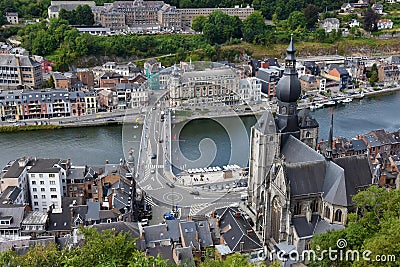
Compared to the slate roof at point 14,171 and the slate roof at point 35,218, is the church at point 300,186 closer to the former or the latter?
the slate roof at point 35,218

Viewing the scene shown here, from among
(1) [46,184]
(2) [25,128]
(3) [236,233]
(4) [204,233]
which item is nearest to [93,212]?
(1) [46,184]

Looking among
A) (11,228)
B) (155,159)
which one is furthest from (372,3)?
(11,228)

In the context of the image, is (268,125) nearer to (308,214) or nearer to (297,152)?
(297,152)

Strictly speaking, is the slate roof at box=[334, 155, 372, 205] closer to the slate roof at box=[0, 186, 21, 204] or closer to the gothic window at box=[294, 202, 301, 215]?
the gothic window at box=[294, 202, 301, 215]

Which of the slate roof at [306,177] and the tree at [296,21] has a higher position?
Result: the tree at [296,21]

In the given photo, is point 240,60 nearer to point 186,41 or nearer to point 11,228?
point 186,41

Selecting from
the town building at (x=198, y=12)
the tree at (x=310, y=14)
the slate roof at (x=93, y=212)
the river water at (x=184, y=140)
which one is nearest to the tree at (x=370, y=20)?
the tree at (x=310, y=14)
